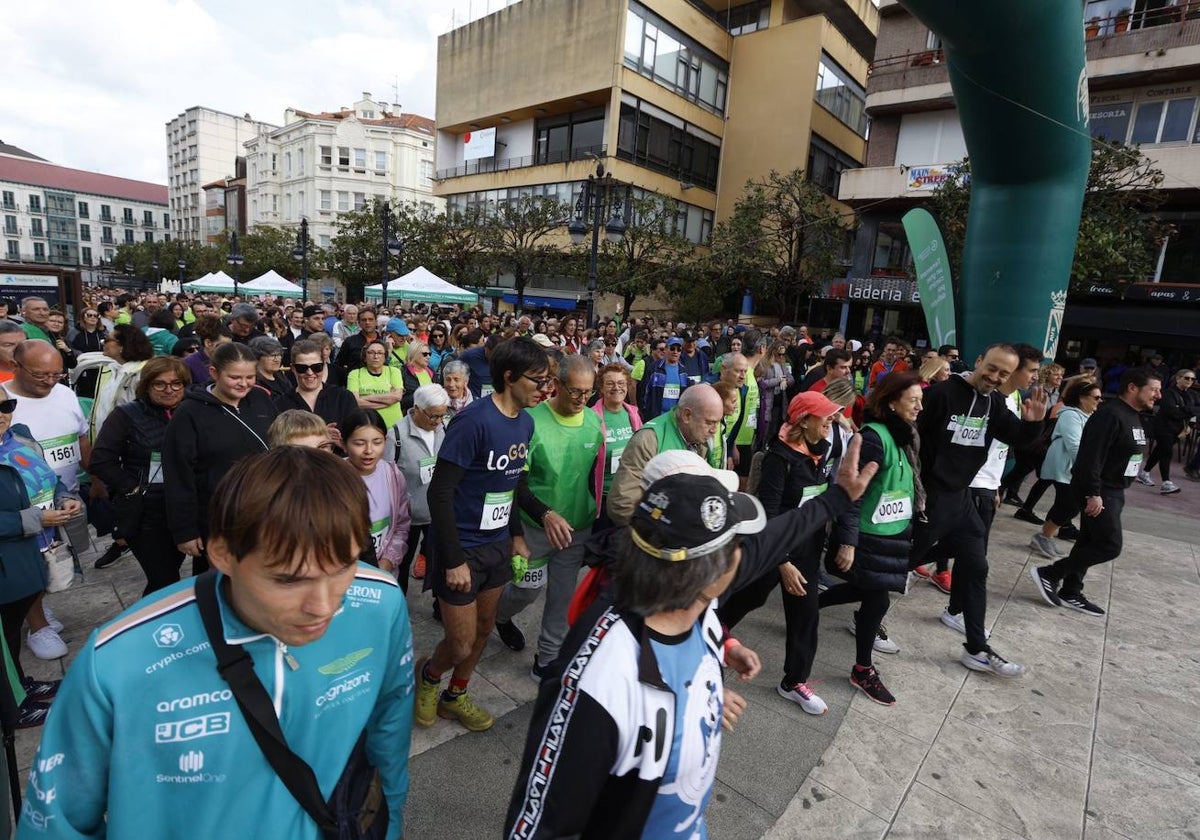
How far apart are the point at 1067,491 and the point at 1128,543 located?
1.46 meters

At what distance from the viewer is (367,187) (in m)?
60.8

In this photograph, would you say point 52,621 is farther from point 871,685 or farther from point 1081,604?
point 1081,604

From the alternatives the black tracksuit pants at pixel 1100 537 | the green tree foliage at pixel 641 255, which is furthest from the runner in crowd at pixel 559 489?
the green tree foliage at pixel 641 255

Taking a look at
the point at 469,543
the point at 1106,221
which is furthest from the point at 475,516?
the point at 1106,221

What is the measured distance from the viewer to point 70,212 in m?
91.6

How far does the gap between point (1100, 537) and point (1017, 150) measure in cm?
429

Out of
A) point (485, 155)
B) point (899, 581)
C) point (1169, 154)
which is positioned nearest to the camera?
point (899, 581)

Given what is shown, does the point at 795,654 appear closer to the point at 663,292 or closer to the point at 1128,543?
the point at 1128,543

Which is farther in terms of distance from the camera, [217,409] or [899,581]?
[899,581]

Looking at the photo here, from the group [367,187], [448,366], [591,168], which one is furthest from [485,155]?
[448,366]

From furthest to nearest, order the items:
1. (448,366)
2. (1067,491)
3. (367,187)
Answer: (367,187) < (1067,491) < (448,366)

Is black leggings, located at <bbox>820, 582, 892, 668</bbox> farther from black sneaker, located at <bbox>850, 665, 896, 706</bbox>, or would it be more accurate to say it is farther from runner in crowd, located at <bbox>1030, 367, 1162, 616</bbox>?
runner in crowd, located at <bbox>1030, 367, 1162, 616</bbox>

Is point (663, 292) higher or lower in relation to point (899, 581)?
higher

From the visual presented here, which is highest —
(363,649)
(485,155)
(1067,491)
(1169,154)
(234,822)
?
(485,155)
